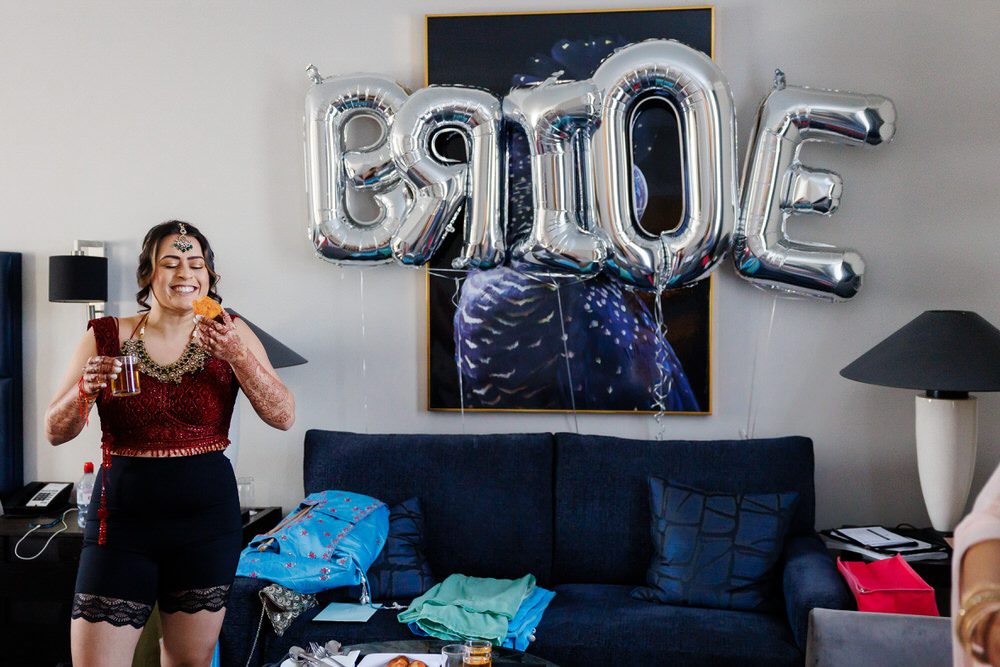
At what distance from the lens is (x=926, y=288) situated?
3037 millimetres

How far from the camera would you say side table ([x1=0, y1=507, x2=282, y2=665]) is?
2949mm

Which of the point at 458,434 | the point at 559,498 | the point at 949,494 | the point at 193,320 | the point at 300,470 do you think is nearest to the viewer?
the point at 193,320

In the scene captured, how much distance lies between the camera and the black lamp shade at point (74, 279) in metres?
3.13

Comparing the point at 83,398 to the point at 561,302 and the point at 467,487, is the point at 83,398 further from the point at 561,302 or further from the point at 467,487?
the point at 561,302

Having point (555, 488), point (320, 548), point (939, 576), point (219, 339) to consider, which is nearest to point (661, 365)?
point (555, 488)

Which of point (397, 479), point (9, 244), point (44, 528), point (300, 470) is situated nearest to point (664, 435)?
point (397, 479)

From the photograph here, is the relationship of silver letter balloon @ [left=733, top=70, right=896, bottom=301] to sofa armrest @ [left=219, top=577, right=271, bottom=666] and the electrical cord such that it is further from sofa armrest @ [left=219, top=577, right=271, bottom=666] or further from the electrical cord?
the electrical cord

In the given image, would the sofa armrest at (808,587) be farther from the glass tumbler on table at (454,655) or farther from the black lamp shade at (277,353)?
the black lamp shade at (277,353)

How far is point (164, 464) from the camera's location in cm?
203

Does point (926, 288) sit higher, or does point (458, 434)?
point (926, 288)

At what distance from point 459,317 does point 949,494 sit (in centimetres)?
165

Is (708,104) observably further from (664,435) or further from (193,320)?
(193,320)

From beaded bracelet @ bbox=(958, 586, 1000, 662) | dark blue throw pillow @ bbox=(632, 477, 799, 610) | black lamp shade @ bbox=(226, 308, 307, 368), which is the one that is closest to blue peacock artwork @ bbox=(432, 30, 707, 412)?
dark blue throw pillow @ bbox=(632, 477, 799, 610)

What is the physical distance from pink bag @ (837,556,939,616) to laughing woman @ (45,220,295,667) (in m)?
1.56
